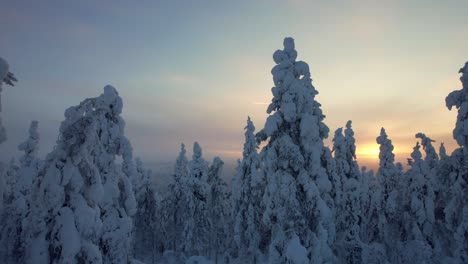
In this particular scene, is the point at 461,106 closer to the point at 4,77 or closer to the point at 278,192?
the point at 278,192

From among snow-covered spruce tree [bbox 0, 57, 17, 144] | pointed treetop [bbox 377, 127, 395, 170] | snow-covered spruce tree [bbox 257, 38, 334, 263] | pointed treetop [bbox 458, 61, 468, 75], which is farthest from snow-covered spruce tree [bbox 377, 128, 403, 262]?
snow-covered spruce tree [bbox 0, 57, 17, 144]

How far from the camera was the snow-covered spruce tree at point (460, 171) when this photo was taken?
19.3 meters

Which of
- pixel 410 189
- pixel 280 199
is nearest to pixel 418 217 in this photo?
pixel 410 189

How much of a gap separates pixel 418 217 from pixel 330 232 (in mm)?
14816

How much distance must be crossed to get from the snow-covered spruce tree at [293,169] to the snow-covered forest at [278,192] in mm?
53

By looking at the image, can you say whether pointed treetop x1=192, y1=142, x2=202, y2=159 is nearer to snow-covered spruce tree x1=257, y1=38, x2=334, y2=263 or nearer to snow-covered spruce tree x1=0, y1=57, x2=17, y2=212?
snow-covered spruce tree x1=257, y1=38, x2=334, y2=263

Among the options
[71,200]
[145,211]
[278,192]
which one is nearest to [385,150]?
[278,192]

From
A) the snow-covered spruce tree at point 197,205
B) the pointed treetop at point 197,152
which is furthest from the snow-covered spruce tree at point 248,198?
the pointed treetop at point 197,152

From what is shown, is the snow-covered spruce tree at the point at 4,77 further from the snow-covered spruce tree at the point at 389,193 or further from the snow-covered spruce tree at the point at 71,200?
the snow-covered spruce tree at the point at 389,193

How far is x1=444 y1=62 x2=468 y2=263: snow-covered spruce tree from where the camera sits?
19.3 m

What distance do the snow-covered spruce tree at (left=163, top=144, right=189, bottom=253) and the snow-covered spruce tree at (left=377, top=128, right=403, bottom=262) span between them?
79.0 feet

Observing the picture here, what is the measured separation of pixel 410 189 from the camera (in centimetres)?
3328

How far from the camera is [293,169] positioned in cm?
1861

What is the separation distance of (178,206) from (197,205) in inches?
201
